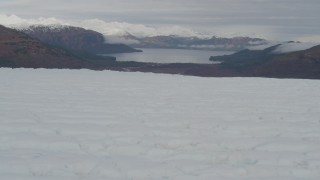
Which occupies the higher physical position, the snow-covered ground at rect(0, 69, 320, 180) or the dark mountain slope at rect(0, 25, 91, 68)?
the dark mountain slope at rect(0, 25, 91, 68)

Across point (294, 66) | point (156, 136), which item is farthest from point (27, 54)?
point (156, 136)

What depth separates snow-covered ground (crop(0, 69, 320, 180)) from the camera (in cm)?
764

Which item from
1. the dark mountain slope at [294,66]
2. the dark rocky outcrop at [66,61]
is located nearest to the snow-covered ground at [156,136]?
the dark rocky outcrop at [66,61]

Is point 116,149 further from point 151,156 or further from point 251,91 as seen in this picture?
point 251,91

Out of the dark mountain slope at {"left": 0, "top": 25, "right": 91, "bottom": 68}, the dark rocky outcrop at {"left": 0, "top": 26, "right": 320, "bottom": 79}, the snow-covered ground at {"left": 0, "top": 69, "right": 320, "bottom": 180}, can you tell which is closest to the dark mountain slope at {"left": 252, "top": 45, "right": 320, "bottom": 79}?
the dark rocky outcrop at {"left": 0, "top": 26, "right": 320, "bottom": 79}

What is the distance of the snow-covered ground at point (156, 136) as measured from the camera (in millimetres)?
7637

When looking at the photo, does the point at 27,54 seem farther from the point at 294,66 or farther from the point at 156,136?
the point at 156,136

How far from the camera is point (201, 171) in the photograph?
25.1 ft

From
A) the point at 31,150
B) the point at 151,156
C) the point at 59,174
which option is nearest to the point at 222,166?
the point at 151,156

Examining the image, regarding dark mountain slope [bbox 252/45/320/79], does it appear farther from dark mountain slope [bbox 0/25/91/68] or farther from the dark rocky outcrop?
dark mountain slope [bbox 0/25/91/68]

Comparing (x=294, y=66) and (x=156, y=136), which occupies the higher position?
(x=294, y=66)

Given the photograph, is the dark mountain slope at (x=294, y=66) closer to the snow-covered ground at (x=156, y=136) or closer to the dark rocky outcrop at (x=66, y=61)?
the dark rocky outcrop at (x=66, y=61)

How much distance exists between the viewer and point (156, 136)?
32.6 feet

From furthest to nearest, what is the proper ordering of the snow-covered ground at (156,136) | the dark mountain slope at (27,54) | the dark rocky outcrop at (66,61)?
the dark rocky outcrop at (66,61), the dark mountain slope at (27,54), the snow-covered ground at (156,136)
